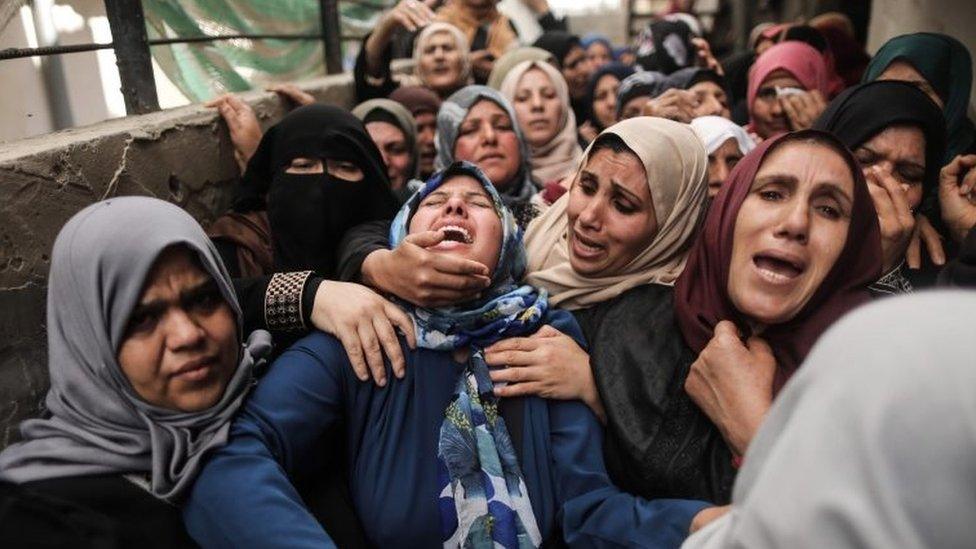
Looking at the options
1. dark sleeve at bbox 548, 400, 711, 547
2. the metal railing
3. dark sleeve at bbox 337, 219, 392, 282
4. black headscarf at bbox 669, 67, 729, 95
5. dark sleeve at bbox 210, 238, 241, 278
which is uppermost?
the metal railing

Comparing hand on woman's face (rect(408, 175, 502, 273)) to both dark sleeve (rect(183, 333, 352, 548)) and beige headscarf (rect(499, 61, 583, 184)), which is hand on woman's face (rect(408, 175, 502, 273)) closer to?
dark sleeve (rect(183, 333, 352, 548))

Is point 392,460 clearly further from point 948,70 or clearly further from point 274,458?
point 948,70

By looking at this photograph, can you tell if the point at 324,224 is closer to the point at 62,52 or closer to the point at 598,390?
the point at 62,52

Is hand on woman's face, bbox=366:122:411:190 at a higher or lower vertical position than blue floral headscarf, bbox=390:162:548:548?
higher

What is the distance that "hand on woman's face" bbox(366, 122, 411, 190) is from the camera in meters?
3.21

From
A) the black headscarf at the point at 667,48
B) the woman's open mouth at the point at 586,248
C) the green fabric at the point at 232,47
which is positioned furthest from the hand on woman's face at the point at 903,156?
the black headscarf at the point at 667,48

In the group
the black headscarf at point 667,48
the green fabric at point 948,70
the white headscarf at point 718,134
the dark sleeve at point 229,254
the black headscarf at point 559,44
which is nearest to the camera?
the dark sleeve at point 229,254

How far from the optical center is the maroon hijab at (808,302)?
169 centimetres

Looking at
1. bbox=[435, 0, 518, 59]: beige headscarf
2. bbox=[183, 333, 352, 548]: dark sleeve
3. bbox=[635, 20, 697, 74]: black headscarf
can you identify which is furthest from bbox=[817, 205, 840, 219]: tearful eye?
bbox=[635, 20, 697, 74]: black headscarf

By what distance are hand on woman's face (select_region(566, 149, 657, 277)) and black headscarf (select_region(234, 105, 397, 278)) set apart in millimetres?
838

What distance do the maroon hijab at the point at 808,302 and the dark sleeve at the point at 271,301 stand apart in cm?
100

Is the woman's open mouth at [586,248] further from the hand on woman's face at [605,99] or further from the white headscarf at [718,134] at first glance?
the hand on woman's face at [605,99]

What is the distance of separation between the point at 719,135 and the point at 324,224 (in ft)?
5.40

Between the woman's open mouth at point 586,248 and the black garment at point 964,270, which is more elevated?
the black garment at point 964,270
